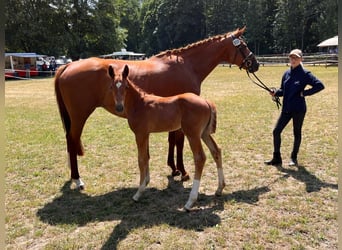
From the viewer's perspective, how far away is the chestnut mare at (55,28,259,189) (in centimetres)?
469

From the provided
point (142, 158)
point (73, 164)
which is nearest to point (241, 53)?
point (142, 158)

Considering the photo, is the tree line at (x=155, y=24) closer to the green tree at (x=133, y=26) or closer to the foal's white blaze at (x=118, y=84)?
the green tree at (x=133, y=26)

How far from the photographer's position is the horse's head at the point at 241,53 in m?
5.35

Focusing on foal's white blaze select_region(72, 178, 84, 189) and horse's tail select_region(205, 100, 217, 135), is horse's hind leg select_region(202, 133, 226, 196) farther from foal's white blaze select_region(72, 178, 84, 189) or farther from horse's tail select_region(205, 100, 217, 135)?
foal's white blaze select_region(72, 178, 84, 189)

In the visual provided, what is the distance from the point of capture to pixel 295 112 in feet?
17.9

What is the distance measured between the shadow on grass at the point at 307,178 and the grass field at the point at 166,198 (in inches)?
0.6

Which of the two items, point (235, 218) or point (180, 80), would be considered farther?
point (180, 80)

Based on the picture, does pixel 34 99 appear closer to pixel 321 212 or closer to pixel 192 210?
pixel 192 210

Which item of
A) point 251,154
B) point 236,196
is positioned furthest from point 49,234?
point 251,154

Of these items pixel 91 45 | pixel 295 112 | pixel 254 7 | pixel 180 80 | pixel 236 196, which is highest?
pixel 254 7

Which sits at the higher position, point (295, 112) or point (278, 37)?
point (278, 37)

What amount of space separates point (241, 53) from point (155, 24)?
239ft

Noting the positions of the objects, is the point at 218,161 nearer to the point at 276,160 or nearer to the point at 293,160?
the point at 276,160

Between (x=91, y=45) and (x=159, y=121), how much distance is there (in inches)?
1641
